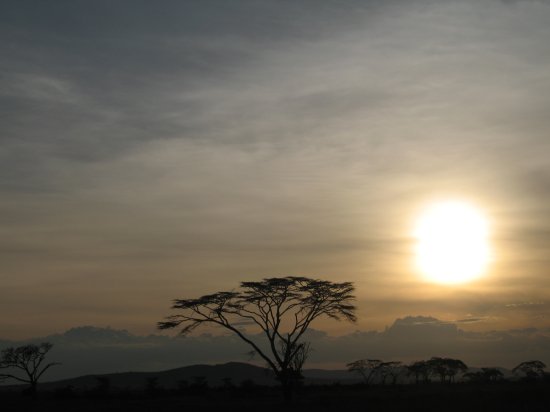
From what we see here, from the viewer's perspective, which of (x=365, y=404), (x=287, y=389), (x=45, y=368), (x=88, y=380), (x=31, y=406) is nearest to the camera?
(x=365, y=404)

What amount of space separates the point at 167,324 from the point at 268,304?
28.0 ft

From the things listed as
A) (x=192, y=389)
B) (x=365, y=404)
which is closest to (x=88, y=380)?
(x=192, y=389)

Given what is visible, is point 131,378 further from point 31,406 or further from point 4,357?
point 31,406

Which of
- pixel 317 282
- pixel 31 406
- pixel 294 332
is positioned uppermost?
pixel 317 282

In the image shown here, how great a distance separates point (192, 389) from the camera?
72.6 meters

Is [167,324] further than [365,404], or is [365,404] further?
[167,324]

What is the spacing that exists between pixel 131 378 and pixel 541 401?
17589cm

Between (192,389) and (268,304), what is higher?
(268,304)

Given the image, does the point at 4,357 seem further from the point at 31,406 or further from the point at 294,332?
the point at 294,332

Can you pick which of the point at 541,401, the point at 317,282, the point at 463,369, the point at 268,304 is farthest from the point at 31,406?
the point at 463,369

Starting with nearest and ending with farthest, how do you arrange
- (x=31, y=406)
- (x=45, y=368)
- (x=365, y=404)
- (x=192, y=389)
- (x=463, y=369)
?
(x=365, y=404)
(x=31, y=406)
(x=192, y=389)
(x=45, y=368)
(x=463, y=369)

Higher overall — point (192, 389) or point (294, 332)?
point (294, 332)

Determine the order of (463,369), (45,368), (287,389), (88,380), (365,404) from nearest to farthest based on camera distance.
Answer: (365,404) → (287,389) → (45,368) → (463,369) → (88,380)

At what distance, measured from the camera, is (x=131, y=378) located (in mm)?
198250
